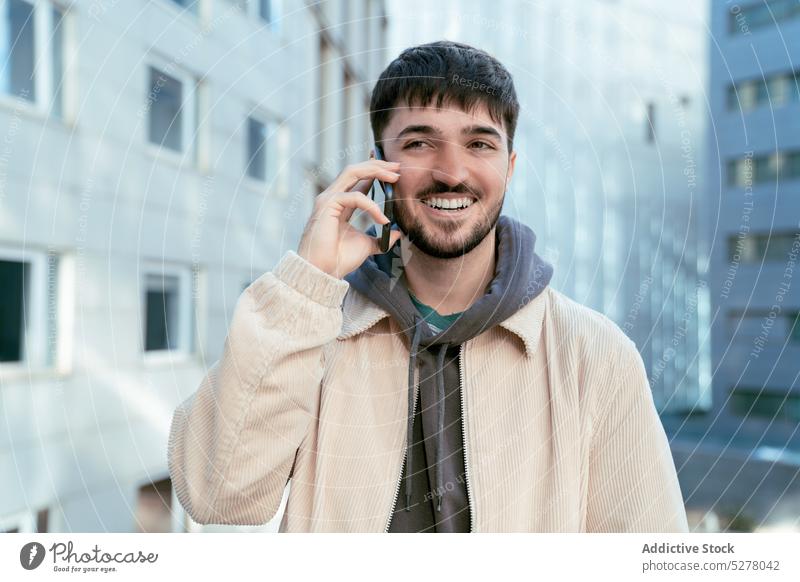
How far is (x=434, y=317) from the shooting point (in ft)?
2.76

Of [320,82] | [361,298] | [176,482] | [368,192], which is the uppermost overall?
[320,82]

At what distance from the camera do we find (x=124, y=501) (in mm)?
2178

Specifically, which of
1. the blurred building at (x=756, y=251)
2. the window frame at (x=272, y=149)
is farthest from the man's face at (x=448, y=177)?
the blurred building at (x=756, y=251)

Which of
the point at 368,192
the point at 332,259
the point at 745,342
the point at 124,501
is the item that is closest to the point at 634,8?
the point at 368,192

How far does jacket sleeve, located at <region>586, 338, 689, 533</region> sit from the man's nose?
Result: 26cm

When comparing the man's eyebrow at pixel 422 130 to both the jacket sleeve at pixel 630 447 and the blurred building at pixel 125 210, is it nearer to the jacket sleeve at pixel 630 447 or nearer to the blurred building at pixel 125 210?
the jacket sleeve at pixel 630 447

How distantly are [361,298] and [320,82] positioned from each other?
260cm

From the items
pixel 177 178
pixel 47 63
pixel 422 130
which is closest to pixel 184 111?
pixel 177 178

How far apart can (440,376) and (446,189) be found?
21 cm

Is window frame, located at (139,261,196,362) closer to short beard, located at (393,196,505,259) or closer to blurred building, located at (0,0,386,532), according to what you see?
blurred building, located at (0,0,386,532)

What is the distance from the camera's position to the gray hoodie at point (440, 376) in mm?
785

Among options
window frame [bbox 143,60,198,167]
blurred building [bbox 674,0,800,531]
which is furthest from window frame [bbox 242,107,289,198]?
blurred building [bbox 674,0,800,531]

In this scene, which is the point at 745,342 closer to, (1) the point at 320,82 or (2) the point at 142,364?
(1) the point at 320,82

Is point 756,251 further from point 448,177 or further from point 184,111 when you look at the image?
point 448,177
